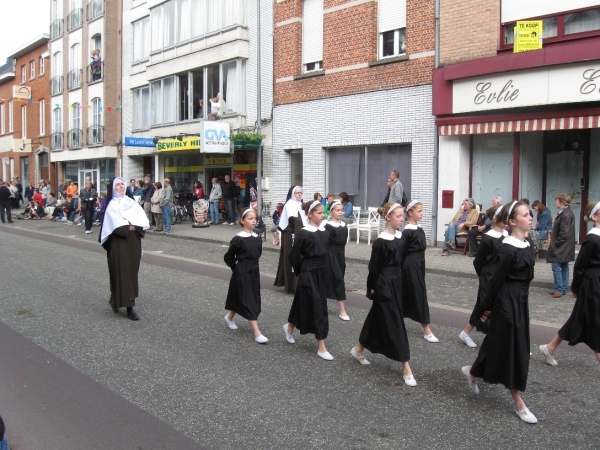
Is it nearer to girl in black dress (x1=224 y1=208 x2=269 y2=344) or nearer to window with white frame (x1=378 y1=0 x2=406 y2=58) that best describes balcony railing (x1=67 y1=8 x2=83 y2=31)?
window with white frame (x1=378 y1=0 x2=406 y2=58)

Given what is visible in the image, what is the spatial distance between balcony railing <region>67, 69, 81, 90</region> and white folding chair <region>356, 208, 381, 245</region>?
72.6 ft

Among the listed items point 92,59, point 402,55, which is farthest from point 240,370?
point 92,59

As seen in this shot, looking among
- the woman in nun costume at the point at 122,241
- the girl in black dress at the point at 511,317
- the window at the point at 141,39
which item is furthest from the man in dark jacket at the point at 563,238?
the window at the point at 141,39

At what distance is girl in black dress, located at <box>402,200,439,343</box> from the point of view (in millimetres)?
6863

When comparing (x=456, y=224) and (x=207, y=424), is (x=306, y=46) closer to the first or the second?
(x=456, y=224)

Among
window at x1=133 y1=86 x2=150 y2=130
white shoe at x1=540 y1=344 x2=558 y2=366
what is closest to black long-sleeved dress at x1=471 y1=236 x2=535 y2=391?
white shoe at x1=540 y1=344 x2=558 y2=366

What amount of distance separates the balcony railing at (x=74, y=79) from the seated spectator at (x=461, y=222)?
25.3m

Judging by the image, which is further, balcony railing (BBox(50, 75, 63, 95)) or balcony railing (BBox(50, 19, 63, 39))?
balcony railing (BBox(50, 75, 63, 95))

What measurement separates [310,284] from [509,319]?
2.22 metres

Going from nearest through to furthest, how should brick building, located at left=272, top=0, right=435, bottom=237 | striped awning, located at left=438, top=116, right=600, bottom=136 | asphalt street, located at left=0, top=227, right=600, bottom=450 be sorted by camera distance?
asphalt street, located at left=0, top=227, right=600, bottom=450, striped awning, located at left=438, top=116, right=600, bottom=136, brick building, located at left=272, top=0, right=435, bottom=237

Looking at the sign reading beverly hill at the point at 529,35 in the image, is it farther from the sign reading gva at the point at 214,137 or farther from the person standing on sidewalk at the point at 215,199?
the person standing on sidewalk at the point at 215,199

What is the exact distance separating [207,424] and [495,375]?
228 centimetres

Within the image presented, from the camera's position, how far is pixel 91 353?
621cm

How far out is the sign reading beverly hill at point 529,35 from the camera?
12.7 metres
